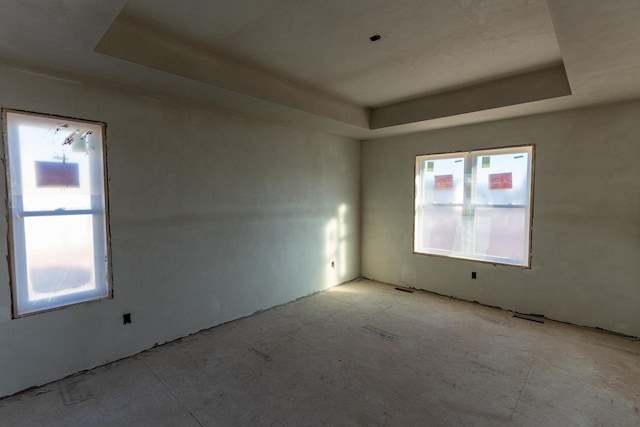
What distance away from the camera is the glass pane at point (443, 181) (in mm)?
4443

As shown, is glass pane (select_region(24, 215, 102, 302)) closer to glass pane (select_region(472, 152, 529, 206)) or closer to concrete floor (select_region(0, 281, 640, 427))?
concrete floor (select_region(0, 281, 640, 427))

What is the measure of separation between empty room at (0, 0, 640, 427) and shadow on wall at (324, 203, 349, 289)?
30 centimetres

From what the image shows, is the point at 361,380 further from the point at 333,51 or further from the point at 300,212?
the point at 333,51

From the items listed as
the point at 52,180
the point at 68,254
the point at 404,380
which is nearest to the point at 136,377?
the point at 68,254

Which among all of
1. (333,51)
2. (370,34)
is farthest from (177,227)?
(370,34)

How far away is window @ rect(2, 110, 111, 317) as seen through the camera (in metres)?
2.37

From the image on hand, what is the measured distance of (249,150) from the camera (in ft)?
12.5

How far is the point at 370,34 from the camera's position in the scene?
7.81ft

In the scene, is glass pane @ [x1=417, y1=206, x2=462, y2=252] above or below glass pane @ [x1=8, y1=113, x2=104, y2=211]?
below

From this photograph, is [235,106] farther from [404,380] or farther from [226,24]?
[404,380]

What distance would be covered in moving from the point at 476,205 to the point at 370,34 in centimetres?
289

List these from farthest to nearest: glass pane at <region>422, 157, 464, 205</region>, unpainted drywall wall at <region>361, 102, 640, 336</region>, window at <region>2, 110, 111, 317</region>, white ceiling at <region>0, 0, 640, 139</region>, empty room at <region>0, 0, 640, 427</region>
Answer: glass pane at <region>422, 157, 464, 205</region> < unpainted drywall wall at <region>361, 102, 640, 336</region> < window at <region>2, 110, 111, 317</region> < empty room at <region>0, 0, 640, 427</region> < white ceiling at <region>0, 0, 640, 139</region>

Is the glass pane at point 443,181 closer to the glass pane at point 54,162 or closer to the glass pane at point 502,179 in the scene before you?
the glass pane at point 502,179

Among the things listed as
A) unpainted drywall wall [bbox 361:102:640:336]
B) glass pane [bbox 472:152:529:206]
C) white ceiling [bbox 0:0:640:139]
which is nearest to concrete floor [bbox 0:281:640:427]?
unpainted drywall wall [bbox 361:102:640:336]
